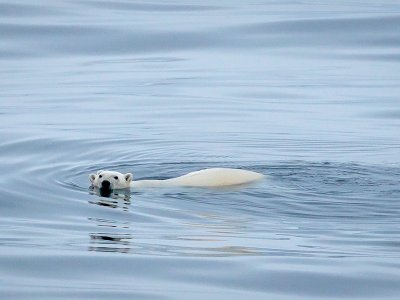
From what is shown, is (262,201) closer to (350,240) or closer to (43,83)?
(350,240)

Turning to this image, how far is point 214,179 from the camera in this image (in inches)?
437

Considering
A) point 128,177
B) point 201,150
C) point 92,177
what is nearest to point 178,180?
point 128,177

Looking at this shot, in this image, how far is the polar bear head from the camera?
35.9 ft

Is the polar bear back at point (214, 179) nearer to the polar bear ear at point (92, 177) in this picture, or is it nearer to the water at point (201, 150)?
the water at point (201, 150)

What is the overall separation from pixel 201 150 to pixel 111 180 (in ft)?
10.4

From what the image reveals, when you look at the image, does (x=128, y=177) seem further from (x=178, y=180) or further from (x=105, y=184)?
(x=178, y=180)

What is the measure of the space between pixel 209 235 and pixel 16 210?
2178 millimetres

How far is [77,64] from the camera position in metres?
24.1

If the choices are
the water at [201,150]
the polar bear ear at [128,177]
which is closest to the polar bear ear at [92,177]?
the water at [201,150]

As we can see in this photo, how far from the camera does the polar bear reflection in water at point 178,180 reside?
10953mm

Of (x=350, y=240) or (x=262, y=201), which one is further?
(x=262, y=201)

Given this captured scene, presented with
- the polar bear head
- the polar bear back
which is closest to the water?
the polar bear head

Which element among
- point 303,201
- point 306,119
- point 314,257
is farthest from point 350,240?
point 306,119

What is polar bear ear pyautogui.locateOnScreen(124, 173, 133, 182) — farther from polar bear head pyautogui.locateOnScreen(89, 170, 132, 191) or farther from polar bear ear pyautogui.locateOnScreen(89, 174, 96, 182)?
polar bear ear pyautogui.locateOnScreen(89, 174, 96, 182)
